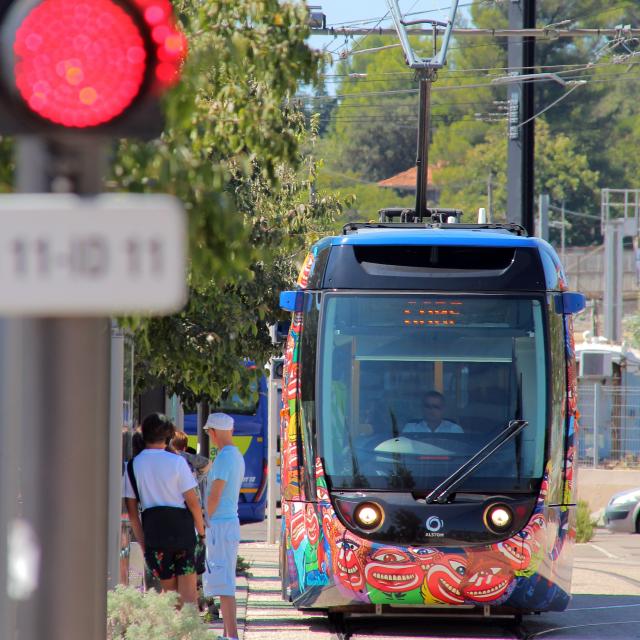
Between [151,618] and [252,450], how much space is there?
63.8 feet

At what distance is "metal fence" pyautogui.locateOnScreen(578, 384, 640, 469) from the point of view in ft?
91.4

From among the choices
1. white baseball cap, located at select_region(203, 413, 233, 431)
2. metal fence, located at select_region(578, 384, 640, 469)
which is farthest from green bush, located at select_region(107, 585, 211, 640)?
metal fence, located at select_region(578, 384, 640, 469)

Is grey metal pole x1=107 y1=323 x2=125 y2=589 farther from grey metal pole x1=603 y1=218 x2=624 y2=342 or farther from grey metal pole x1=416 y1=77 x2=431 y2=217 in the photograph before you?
grey metal pole x1=603 y1=218 x2=624 y2=342

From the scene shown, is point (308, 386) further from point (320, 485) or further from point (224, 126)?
point (224, 126)

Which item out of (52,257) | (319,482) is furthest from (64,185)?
(319,482)

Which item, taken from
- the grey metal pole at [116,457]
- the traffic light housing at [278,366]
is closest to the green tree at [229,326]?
the traffic light housing at [278,366]

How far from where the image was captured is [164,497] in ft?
32.1

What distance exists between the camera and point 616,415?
28.0 meters

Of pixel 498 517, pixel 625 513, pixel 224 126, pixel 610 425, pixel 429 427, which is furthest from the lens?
pixel 610 425

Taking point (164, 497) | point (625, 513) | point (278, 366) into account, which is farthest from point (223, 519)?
point (625, 513)

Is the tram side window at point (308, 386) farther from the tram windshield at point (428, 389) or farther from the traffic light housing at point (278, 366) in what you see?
the traffic light housing at point (278, 366)

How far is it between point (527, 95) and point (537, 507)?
387 inches

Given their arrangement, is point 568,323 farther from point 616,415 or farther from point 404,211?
point 616,415

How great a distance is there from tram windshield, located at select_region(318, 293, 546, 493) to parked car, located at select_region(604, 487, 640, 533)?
13759 millimetres
